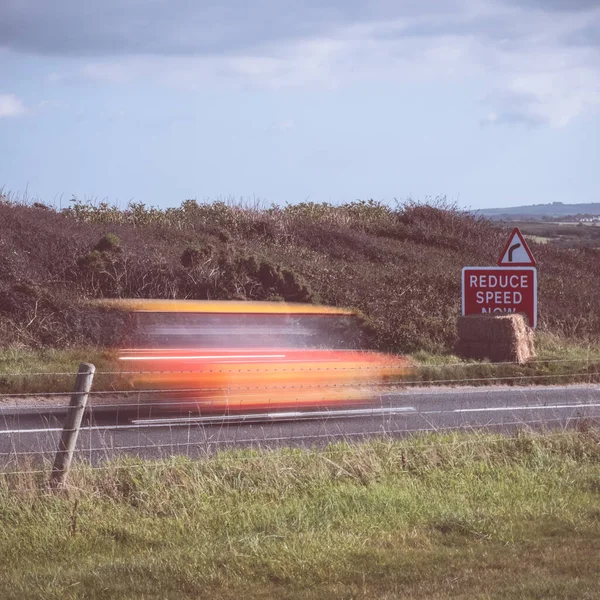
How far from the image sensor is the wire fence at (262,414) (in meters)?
10.8

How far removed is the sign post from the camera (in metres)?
17.8

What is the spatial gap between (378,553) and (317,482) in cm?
176

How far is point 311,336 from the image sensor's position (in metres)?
15.0

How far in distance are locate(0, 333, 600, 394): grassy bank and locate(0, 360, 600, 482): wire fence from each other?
40 cm

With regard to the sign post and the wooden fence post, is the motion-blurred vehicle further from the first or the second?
the sign post

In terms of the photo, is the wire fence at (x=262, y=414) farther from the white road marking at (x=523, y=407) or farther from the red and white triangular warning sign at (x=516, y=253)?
the red and white triangular warning sign at (x=516, y=253)

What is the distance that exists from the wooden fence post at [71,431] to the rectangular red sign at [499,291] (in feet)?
36.8

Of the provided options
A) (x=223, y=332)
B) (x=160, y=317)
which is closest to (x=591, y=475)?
(x=223, y=332)

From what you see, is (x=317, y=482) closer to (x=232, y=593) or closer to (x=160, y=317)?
(x=232, y=593)

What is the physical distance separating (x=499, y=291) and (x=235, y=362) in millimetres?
7541

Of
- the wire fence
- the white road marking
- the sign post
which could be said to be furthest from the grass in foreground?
the sign post

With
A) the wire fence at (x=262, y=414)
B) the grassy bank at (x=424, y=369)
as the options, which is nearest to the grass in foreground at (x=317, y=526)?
the wire fence at (x=262, y=414)

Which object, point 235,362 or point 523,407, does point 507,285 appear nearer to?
point 523,407

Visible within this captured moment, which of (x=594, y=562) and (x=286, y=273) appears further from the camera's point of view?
(x=286, y=273)
